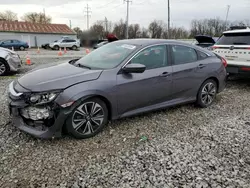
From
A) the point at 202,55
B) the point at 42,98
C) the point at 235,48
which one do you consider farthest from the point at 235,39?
the point at 42,98

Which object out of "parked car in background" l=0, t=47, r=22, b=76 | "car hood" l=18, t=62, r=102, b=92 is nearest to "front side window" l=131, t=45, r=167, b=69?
"car hood" l=18, t=62, r=102, b=92

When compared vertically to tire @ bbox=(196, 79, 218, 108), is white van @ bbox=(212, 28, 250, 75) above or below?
above

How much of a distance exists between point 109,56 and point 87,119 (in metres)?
1.26

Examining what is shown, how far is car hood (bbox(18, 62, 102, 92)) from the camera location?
277cm

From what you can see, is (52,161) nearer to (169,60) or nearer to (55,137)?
(55,137)

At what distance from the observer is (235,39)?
5.92 m

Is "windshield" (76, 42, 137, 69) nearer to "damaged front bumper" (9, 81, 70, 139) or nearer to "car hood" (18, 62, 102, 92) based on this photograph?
"car hood" (18, 62, 102, 92)

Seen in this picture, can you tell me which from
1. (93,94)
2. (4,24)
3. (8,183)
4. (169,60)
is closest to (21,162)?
(8,183)

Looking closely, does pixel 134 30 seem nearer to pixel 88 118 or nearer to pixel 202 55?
pixel 202 55

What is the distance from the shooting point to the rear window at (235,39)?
562 centimetres

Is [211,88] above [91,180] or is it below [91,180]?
above

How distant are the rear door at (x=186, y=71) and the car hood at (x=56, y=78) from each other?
1.60 meters

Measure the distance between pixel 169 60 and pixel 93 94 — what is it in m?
1.69

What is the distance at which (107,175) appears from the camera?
7.66 feet
